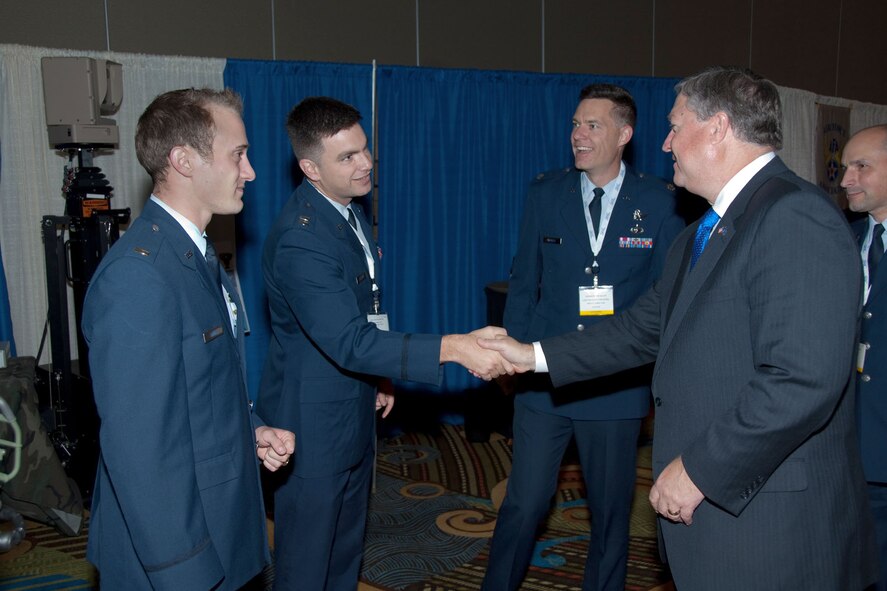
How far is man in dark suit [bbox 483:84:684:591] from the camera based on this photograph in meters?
2.99

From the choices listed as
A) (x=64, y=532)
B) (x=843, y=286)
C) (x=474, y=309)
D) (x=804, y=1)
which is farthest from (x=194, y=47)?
(x=804, y=1)

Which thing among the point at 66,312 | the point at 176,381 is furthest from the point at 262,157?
the point at 176,381

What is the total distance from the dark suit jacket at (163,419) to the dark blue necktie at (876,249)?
7.60 ft

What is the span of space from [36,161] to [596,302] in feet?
11.6

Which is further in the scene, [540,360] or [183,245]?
[540,360]

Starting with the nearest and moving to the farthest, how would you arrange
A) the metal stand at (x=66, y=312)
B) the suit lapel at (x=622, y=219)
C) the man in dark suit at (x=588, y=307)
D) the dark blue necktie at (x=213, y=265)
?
the dark blue necktie at (x=213, y=265) < the man in dark suit at (x=588, y=307) < the suit lapel at (x=622, y=219) < the metal stand at (x=66, y=312)

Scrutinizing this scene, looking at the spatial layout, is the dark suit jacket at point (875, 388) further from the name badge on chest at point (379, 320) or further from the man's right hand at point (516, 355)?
the name badge on chest at point (379, 320)

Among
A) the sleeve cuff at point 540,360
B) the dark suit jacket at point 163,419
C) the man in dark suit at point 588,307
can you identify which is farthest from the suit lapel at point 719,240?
the dark suit jacket at point 163,419

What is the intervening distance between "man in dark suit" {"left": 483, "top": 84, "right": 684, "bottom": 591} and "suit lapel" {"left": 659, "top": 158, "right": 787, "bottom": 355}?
3.37 ft

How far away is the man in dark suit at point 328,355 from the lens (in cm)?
252

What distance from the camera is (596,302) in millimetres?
3061

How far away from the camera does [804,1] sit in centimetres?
888

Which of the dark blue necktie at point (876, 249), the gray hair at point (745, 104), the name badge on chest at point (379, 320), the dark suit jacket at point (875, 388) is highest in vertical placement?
the gray hair at point (745, 104)

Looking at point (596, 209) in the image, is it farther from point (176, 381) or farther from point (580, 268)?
point (176, 381)
